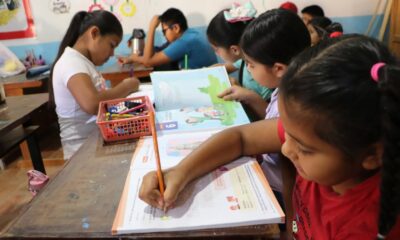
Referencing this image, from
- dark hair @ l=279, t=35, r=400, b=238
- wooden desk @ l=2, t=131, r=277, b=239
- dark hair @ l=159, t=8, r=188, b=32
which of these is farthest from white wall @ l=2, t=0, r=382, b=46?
dark hair @ l=279, t=35, r=400, b=238

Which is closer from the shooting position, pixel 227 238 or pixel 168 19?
pixel 227 238

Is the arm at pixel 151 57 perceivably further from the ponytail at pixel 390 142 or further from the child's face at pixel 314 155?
the ponytail at pixel 390 142

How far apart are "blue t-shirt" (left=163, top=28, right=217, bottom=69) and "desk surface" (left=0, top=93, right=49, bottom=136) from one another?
38.3 inches

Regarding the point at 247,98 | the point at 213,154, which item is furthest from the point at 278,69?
the point at 213,154

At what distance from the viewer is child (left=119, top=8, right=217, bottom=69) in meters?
2.53

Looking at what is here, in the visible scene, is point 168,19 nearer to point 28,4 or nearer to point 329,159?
point 28,4

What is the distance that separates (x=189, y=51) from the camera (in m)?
2.56

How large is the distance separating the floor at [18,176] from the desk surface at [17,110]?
0.43m

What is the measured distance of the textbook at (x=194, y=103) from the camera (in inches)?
41.5

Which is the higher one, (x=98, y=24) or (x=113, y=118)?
(x=98, y=24)

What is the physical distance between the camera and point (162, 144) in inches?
36.8

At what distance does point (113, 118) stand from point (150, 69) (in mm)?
1496

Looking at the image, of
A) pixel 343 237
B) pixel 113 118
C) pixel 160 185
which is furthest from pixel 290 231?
pixel 113 118

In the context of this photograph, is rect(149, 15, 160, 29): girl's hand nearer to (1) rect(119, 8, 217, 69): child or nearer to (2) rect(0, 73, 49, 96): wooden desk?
(1) rect(119, 8, 217, 69): child
